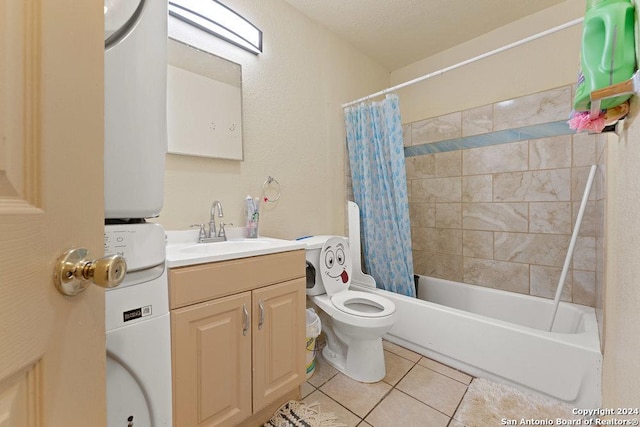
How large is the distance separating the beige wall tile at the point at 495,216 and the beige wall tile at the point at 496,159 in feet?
0.91

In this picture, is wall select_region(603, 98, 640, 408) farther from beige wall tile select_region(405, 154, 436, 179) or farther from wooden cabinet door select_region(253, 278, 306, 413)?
beige wall tile select_region(405, 154, 436, 179)

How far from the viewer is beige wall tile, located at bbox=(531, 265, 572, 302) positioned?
1820mm

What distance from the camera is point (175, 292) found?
886 mm

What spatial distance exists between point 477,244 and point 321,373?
1.60 meters

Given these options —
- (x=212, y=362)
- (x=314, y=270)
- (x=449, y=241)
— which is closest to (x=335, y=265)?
(x=314, y=270)

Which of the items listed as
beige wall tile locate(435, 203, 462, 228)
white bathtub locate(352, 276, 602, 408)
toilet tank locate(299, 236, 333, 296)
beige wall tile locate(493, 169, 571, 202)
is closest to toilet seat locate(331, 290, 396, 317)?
toilet tank locate(299, 236, 333, 296)

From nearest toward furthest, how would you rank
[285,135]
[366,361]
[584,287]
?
1. [366,361]
2. [584,287]
3. [285,135]

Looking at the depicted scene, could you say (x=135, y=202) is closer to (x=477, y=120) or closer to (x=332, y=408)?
(x=332, y=408)

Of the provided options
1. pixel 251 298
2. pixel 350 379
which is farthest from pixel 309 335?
pixel 251 298

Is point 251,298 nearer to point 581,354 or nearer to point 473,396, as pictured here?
point 473,396

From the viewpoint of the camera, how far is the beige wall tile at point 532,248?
73.6 inches

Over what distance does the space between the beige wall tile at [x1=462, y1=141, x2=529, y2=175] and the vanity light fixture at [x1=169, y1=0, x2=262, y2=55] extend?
184 cm

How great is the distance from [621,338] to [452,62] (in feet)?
7.67

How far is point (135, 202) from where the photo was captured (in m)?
0.70
